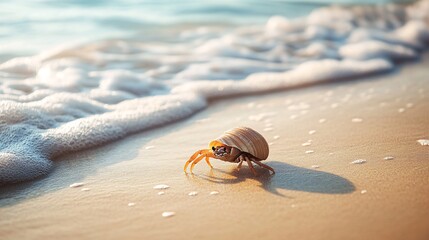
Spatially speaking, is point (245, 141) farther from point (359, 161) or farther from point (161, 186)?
point (359, 161)

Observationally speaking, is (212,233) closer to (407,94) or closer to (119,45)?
(407,94)

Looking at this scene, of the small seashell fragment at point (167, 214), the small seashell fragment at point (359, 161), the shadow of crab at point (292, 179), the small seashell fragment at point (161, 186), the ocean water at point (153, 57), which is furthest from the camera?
the ocean water at point (153, 57)

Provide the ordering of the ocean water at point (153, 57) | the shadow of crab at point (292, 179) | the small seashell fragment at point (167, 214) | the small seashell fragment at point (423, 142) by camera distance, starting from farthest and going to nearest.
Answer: the ocean water at point (153, 57) < the small seashell fragment at point (423, 142) < the shadow of crab at point (292, 179) < the small seashell fragment at point (167, 214)

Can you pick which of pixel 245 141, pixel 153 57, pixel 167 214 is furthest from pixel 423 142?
pixel 153 57

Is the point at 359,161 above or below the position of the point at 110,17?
below

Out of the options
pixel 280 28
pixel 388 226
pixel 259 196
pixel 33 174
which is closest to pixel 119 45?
pixel 280 28

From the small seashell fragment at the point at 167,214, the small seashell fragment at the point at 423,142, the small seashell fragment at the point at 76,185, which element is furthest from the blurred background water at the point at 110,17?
the small seashell fragment at the point at 423,142

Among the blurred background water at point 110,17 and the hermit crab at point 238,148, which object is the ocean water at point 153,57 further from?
the hermit crab at point 238,148
